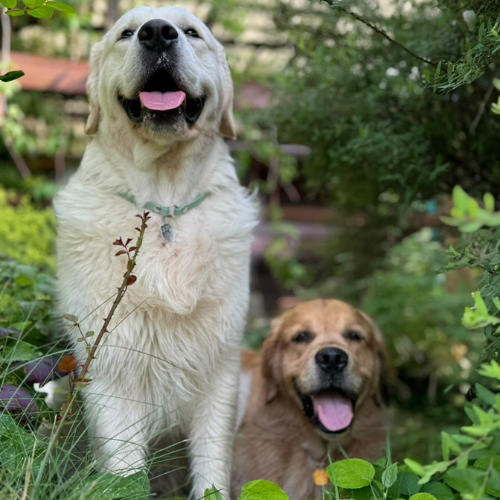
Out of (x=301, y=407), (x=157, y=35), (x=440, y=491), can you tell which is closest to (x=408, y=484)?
(x=440, y=491)

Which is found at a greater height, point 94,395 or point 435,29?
point 435,29

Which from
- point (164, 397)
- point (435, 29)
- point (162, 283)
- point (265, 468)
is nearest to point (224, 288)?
point (162, 283)

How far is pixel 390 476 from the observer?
6.11 feet

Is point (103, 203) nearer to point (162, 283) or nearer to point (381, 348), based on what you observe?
point (162, 283)

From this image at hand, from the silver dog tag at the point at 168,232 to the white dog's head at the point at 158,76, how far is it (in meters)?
0.29

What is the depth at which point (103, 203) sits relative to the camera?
230 cm

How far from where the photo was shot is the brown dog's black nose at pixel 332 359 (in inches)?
106

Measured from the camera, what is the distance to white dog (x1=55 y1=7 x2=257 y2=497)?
217 cm

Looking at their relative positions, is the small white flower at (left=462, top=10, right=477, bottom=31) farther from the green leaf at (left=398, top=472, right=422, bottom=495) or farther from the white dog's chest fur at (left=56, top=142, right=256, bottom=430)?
the green leaf at (left=398, top=472, right=422, bottom=495)

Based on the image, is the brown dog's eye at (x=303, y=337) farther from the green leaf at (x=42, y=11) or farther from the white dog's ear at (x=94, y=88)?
the green leaf at (x=42, y=11)

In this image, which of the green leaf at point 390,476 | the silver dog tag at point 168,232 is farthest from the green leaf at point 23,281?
the green leaf at point 390,476

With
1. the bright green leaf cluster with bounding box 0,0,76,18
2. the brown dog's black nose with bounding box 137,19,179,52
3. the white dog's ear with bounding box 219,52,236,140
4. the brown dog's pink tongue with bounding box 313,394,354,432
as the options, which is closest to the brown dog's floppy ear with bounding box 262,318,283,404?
the brown dog's pink tongue with bounding box 313,394,354,432

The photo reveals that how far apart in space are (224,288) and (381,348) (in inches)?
44.0

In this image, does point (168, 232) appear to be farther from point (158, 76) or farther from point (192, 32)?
point (192, 32)
